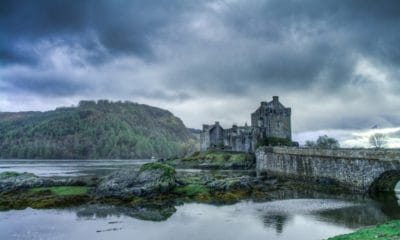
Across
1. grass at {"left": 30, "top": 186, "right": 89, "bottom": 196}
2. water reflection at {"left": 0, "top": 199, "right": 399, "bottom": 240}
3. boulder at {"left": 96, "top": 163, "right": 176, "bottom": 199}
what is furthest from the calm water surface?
grass at {"left": 30, "top": 186, "right": 89, "bottom": 196}

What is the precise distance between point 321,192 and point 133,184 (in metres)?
25.1

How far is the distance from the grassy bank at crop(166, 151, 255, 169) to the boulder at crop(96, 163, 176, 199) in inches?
2054

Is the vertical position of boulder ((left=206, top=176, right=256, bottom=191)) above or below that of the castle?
below

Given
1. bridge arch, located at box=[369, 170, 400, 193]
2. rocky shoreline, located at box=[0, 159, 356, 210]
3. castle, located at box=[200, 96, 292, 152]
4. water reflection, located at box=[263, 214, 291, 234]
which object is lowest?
water reflection, located at box=[263, 214, 291, 234]

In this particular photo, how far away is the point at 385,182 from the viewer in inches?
1785

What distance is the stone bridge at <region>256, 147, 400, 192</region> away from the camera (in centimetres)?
4266

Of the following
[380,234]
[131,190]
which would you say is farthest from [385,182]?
[131,190]

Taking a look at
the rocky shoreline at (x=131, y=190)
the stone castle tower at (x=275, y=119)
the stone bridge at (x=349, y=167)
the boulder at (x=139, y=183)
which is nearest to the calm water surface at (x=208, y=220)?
the rocky shoreline at (x=131, y=190)

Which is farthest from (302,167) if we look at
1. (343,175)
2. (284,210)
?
(284,210)

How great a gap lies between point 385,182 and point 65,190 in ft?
134

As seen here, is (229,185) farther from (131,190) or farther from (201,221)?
(201,221)

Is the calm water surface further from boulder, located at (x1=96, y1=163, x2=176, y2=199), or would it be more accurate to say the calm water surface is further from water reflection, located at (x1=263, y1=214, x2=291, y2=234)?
boulder, located at (x1=96, y1=163, x2=176, y2=199)

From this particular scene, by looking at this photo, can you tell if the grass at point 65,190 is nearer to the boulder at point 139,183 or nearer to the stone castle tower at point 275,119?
the boulder at point 139,183

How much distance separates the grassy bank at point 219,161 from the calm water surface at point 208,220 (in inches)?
2302
